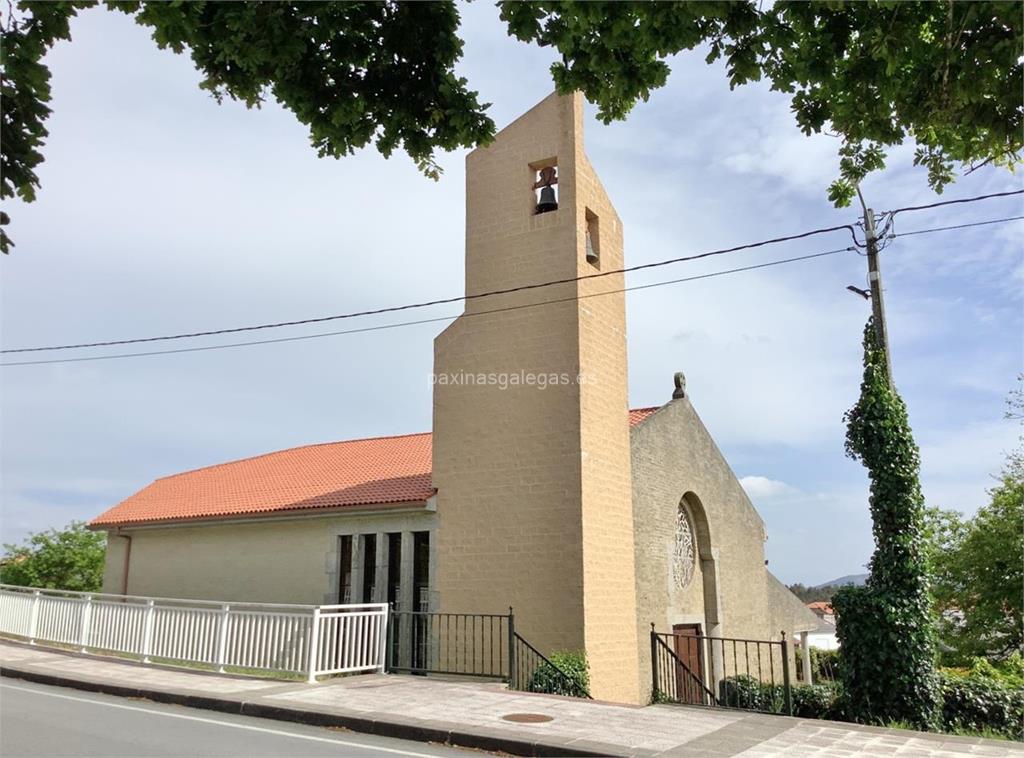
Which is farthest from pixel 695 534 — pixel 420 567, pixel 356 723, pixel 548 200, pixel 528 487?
pixel 356 723

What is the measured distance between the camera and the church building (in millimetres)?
12500

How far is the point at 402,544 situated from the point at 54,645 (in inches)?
307

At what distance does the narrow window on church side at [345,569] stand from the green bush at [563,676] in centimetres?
454

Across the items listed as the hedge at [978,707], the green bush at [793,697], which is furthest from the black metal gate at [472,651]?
the hedge at [978,707]

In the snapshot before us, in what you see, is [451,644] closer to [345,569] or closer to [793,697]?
[345,569]

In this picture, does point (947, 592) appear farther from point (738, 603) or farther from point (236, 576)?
point (236, 576)

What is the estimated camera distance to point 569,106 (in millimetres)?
13906

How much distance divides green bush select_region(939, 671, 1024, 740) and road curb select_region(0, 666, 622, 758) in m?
5.78

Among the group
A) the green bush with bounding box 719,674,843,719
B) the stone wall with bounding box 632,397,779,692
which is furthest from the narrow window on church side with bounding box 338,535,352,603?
the green bush with bounding box 719,674,843,719

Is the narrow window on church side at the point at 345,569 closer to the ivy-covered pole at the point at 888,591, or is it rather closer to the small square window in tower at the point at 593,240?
the small square window in tower at the point at 593,240

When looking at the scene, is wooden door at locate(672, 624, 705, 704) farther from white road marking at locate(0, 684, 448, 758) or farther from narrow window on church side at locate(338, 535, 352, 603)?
white road marking at locate(0, 684, 448, 758)

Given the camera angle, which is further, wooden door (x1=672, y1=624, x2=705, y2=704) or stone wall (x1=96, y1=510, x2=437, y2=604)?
wooden door (x1=672, y1=624, x2=705, y2=704)

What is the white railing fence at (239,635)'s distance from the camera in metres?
11.7

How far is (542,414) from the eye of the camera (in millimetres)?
12922
